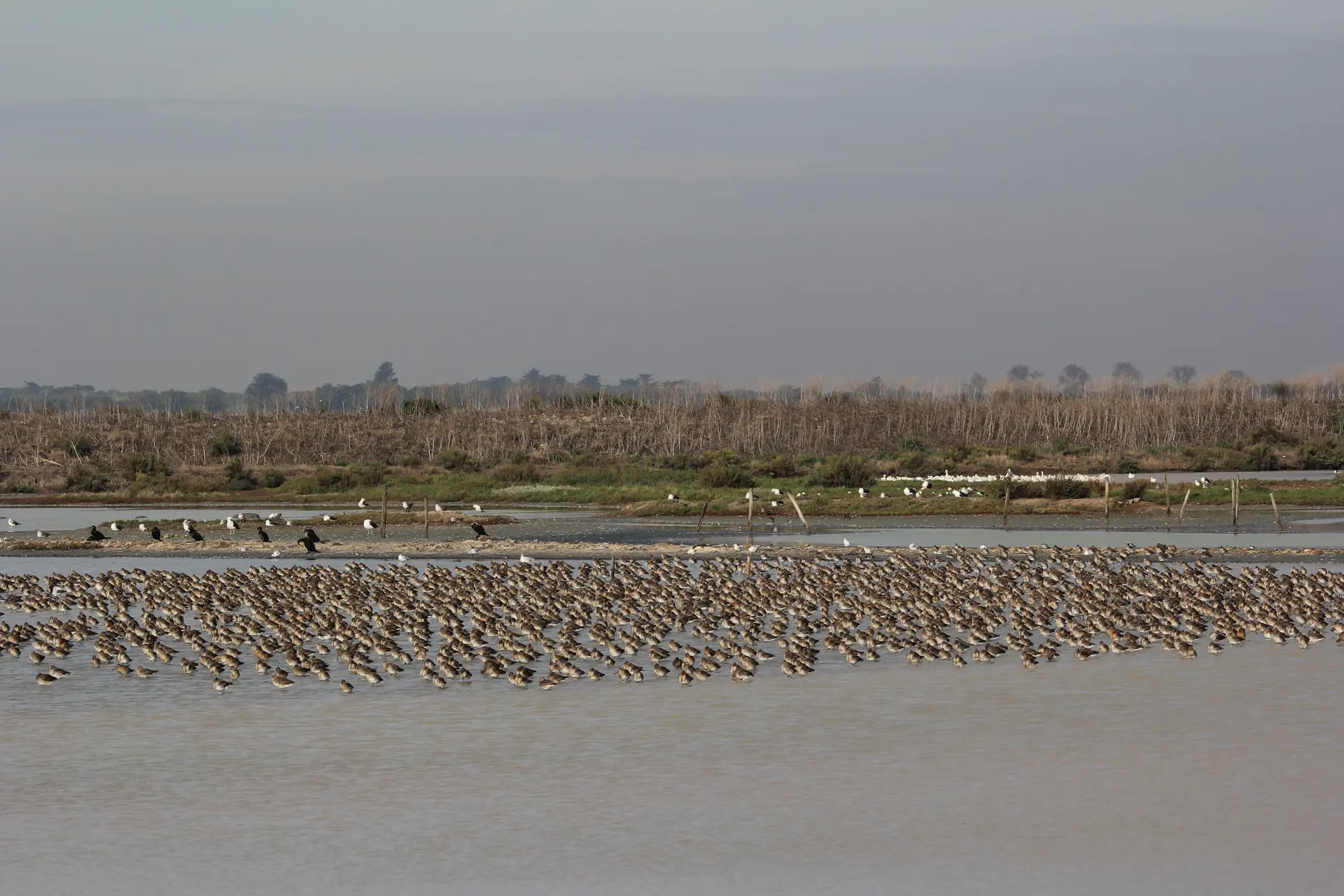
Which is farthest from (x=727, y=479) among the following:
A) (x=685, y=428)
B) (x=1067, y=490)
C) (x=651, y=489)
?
(x=685, y=428)

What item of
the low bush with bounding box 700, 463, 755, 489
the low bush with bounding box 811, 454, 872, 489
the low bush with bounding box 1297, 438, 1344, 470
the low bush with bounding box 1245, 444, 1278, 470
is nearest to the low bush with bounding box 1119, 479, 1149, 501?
the low bush with bounding box 811, 454, 872, 489

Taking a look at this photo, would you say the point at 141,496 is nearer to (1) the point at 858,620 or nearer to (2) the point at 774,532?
(2) the point at 774,532

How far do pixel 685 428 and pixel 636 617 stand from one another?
49.6 meters

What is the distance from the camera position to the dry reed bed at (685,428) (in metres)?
69.8

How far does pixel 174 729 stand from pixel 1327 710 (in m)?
11.3

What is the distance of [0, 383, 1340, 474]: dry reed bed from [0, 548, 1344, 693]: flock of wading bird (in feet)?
127

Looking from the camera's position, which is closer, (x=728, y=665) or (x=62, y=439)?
(x=728, y=665)

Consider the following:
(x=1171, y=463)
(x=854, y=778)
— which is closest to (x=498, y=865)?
(x=854, y=778)

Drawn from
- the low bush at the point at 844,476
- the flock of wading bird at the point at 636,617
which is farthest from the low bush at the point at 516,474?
the flock of wading bird at the point at 636,617

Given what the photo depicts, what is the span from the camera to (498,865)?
11258mm

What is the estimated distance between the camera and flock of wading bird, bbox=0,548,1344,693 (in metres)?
19.5

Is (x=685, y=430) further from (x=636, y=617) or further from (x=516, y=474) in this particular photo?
(x=636, y=617)

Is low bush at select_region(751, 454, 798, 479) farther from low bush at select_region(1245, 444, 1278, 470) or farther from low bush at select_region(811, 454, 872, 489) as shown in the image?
low bush at select_region(1245, 444, 1278, 470)

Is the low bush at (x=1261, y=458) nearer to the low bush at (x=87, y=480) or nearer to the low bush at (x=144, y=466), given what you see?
the low bush at (x=144, y=466)
